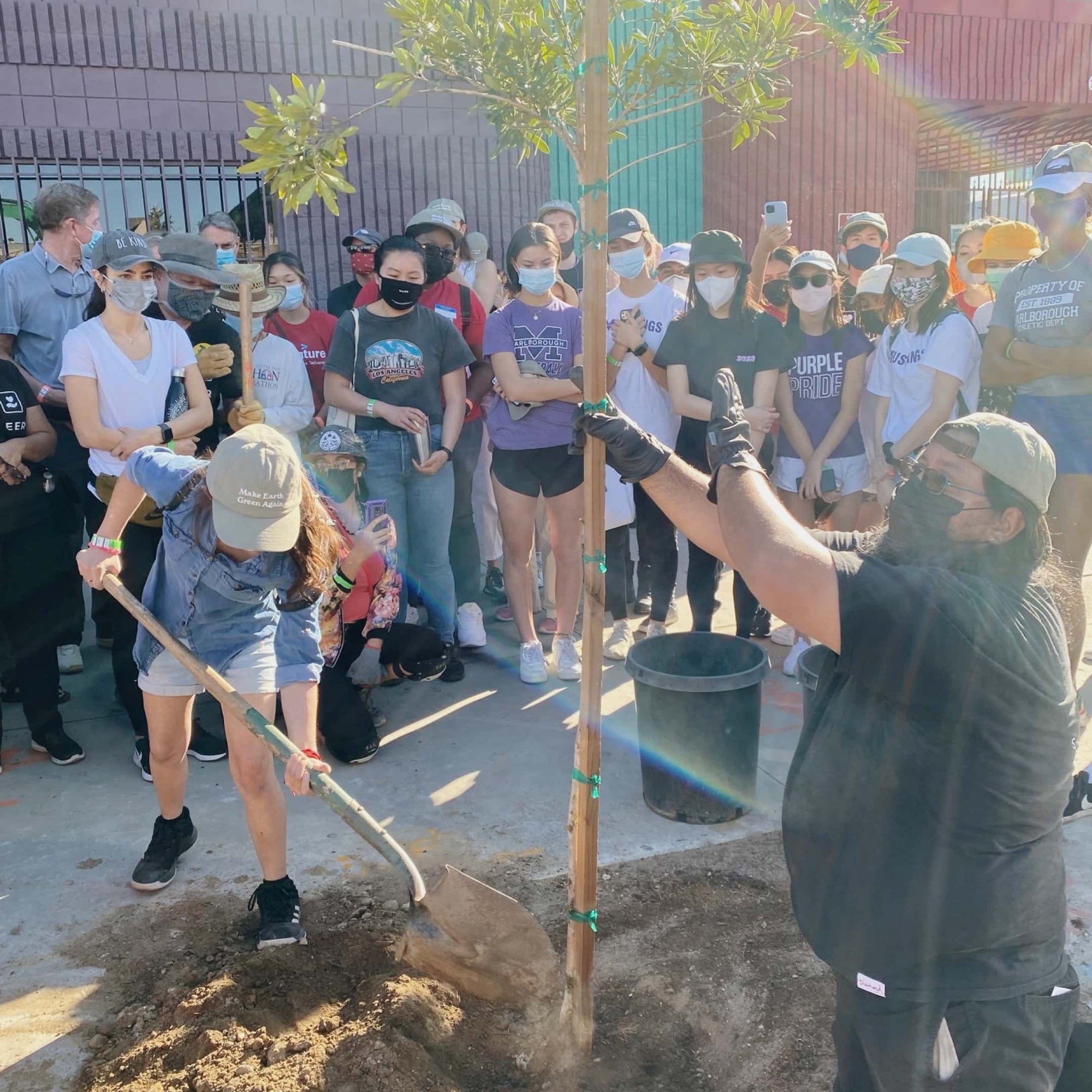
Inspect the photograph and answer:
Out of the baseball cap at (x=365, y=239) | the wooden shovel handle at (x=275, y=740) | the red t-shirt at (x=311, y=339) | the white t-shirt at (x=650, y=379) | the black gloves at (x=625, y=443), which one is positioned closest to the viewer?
the black gloves at (x=625, y=443)

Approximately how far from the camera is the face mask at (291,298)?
5.61 metres

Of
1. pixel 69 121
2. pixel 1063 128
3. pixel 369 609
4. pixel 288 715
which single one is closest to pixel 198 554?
pixel 288 715

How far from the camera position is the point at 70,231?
4.84m

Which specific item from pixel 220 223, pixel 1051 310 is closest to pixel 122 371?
pixel 220 223

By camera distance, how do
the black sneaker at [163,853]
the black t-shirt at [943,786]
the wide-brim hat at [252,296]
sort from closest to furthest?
the black t-shirt at [943,786], the black sneaker at [163,853], the wide-brim hat at [252,296]

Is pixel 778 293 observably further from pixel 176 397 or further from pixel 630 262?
pixel 176 397

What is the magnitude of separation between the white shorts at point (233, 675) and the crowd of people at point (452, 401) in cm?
2

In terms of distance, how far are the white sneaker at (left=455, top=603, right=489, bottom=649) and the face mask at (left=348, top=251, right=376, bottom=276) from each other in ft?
7.15

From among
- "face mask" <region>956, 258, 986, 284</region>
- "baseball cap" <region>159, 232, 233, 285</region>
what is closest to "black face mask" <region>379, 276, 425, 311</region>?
"baseball cap" <region>159, 232, 233, 285</region>

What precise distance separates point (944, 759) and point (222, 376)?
3.79 m

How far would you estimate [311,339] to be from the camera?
5.66 metres

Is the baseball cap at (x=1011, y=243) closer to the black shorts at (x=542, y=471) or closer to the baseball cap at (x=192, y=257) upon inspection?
the black shorts at (x=542, y=471)

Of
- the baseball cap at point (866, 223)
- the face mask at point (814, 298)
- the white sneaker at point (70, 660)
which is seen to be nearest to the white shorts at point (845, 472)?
the face mask at point (814, 298)

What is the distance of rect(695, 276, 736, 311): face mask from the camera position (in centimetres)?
491
